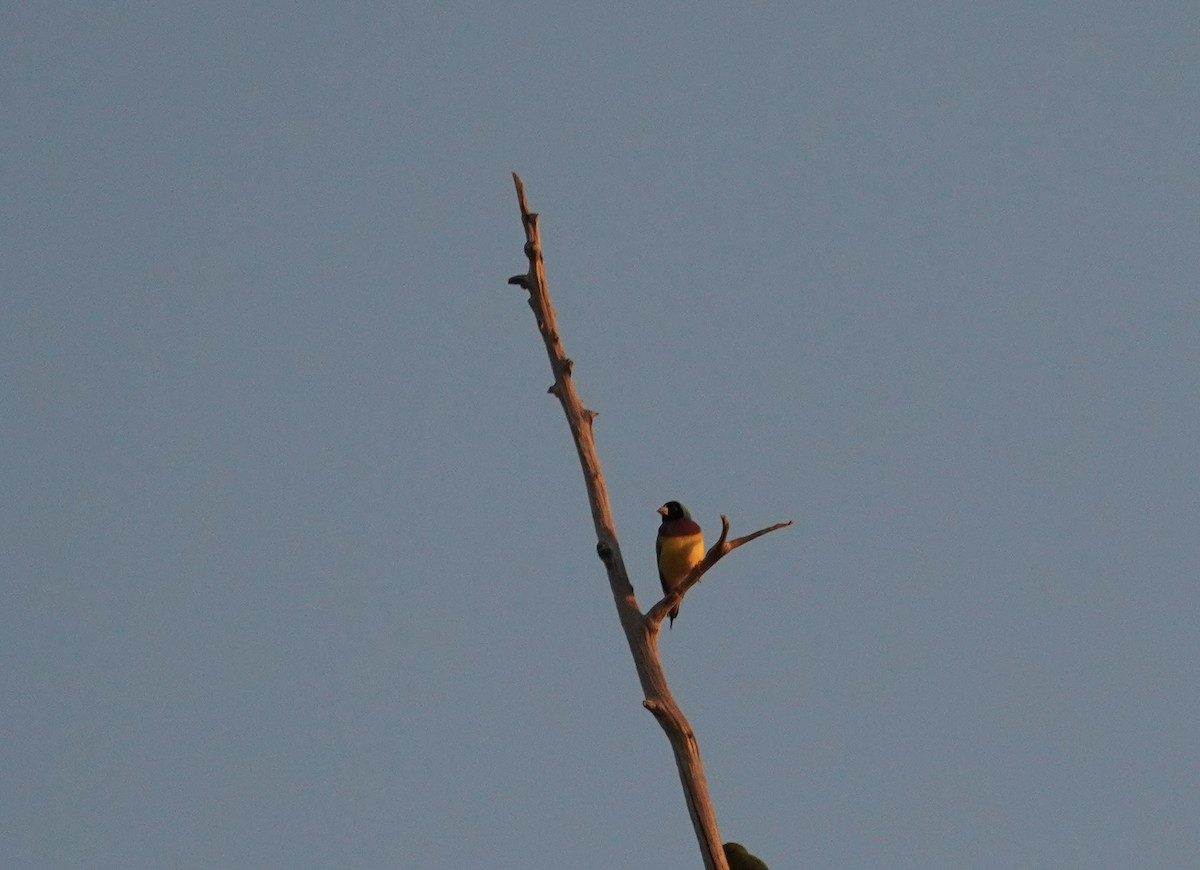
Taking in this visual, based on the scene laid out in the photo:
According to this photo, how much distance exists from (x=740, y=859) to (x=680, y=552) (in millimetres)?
3573

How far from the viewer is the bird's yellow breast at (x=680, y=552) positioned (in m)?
12.7

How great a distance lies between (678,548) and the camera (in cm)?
1266

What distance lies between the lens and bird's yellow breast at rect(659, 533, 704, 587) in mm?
12656

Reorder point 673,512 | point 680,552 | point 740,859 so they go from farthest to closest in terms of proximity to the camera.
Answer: point 673,512, point 680,552, point 740,859

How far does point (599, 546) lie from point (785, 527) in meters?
1.28

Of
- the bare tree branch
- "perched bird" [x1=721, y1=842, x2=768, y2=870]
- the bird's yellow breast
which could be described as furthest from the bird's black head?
"perched bird" [x1=721, y1=842, x2=768, y2=870]

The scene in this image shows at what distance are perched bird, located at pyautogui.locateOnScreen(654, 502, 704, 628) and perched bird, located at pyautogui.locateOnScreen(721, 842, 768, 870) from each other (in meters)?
3.27

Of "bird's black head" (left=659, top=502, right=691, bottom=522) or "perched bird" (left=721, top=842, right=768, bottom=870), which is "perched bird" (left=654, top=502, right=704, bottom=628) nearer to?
"bird's black head" (left=659, top=502, right=691, bottom=522)

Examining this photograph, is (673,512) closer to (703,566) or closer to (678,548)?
(678,548)

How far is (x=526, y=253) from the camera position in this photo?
34.5 ft

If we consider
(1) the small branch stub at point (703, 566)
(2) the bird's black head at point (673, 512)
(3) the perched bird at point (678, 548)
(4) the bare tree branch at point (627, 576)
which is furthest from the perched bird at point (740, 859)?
(2) the bird's black head at point (673, 512)

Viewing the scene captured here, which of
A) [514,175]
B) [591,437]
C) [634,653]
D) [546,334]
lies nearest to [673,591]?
[634,653]

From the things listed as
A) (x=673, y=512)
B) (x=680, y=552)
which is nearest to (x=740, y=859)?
(x=680, y=552)

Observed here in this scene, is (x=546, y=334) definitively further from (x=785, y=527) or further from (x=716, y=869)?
(x=716, y=869)
